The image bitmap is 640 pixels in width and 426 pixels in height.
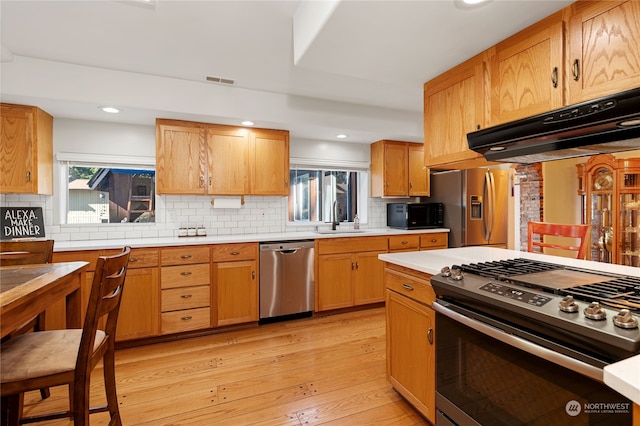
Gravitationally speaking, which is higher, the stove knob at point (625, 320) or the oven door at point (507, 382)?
the stove knob at point (625, 320)

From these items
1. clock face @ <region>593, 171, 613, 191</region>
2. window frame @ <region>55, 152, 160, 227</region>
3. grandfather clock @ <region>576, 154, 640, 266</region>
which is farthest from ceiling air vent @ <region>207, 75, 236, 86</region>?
clock face @ <region>593, 171, 613, 191</region>

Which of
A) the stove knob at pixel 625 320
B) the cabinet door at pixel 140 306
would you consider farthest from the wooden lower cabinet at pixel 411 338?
the cabinet door at pixel 140 306

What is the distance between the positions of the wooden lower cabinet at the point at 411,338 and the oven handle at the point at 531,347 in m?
0.25

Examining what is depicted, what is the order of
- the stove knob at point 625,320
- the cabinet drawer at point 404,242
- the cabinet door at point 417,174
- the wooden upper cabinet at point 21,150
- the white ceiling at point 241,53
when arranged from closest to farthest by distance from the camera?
the stove knob at point 625,320
the white ceiling at point 241,53
the wooden upper cabinet at point 21,150
the cabinet drawer at point 404,242
the cabinet door at point 417,174

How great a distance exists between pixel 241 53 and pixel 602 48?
88.0 inches

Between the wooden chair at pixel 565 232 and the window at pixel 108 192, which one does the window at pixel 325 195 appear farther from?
the wooden chair at pixel 565 232

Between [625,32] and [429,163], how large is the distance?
46.6 inches

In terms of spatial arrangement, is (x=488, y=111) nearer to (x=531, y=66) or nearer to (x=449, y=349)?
(x=531, y=66)

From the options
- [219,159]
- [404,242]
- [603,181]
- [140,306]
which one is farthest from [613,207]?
[140,306]

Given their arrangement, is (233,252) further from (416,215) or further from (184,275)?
(416,215)

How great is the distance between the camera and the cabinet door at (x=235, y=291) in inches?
121

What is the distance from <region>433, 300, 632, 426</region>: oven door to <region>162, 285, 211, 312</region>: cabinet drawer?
2.26 meters

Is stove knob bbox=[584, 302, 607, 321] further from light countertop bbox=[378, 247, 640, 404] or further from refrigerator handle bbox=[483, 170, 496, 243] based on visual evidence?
refrigerator handle bbox=[483, 170, 496, 243]

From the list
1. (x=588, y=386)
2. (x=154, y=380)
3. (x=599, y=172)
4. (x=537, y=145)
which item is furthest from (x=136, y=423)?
(x=599, y=172)
